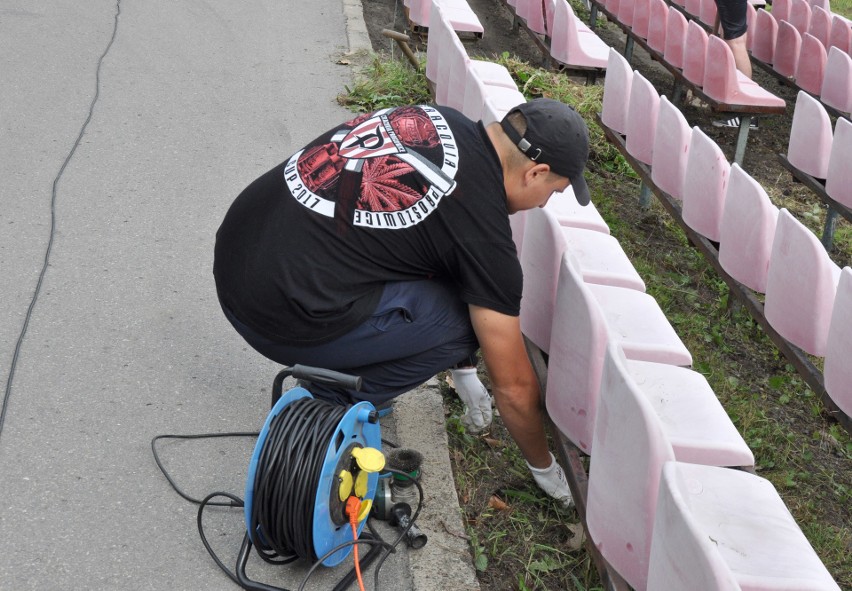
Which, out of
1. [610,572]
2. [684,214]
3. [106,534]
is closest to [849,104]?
[684,214]

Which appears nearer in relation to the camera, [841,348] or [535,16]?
[841,348]

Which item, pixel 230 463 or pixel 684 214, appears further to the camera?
pixel 684 214

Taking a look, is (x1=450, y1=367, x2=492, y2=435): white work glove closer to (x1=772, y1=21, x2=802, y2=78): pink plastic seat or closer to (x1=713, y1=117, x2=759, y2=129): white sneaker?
(x1=713, y1=117, x2=759, y2=129): white sneaker

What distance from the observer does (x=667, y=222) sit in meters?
5.25

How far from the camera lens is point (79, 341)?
10.7ft

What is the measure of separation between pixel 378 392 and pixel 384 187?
0.63m

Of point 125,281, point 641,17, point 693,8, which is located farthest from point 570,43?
point 125,281

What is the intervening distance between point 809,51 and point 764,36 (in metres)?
0.94

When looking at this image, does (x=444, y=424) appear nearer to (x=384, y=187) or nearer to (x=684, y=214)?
(x=384, y=187)

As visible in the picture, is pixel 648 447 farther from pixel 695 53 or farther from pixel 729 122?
pixel 729 122

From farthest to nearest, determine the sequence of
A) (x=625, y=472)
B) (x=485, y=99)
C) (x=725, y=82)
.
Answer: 1. (x=725, y=82)
2. (x=485, y=99)
3. (x=625, y=472)

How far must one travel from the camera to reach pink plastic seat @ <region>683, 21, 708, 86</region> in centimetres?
612

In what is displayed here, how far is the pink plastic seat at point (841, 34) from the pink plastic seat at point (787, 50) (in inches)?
14.3

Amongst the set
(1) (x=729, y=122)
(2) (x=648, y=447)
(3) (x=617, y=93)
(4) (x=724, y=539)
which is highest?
(2) (x=648, y=447)
